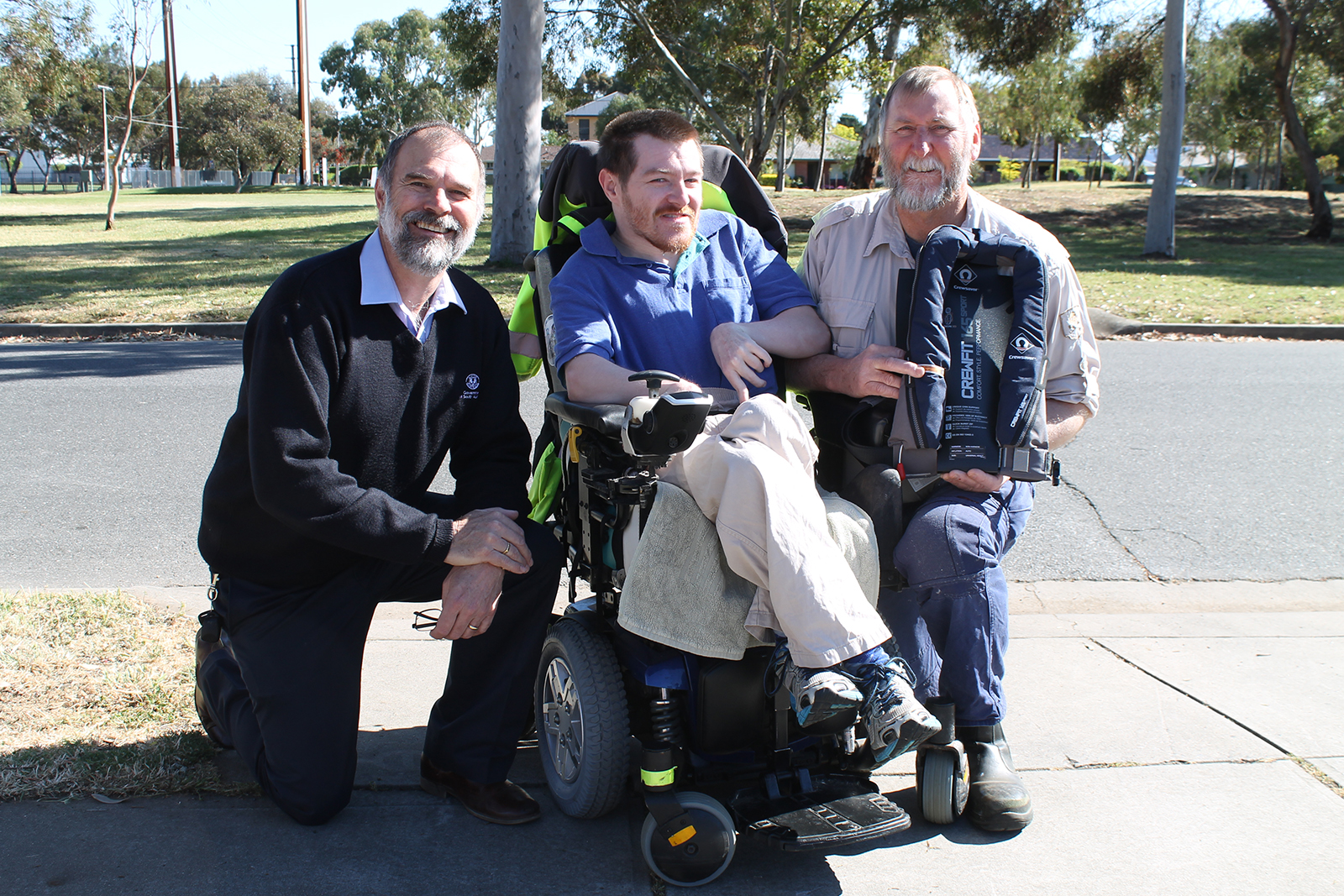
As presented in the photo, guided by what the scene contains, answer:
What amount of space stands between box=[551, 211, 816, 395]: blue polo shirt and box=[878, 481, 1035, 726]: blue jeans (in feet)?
2.14

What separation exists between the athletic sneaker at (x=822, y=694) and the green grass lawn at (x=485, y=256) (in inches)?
360

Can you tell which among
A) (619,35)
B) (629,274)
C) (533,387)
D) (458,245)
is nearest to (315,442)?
(458,245)

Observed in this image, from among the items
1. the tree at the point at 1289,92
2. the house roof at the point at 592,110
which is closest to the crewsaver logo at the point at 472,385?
the tree at the point at 1289,92

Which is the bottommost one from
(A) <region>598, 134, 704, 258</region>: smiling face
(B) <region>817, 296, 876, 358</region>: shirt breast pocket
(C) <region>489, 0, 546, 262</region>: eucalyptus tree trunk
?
(B) <region>817, 296, 876, 358</region>: shirt breast pocket

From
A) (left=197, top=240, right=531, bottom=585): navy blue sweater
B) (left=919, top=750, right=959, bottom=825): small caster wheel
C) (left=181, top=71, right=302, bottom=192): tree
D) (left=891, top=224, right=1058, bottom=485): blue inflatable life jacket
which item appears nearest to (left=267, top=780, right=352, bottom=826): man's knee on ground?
(left=197, top=240, right=531, bottom=585): navy blue sweater

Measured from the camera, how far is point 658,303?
309 cm

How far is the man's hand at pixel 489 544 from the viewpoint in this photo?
2.59m

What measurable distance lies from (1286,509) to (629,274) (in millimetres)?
3938

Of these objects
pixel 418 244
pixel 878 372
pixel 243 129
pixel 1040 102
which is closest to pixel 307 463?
pixel 418 244

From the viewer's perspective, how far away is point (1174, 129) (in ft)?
57.6

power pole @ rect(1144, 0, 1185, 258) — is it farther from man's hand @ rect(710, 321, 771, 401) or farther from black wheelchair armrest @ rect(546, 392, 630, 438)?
black wheelchair armrest @ rect(546, 392, 630, 438)

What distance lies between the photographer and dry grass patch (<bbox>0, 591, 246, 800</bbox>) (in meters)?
2.71

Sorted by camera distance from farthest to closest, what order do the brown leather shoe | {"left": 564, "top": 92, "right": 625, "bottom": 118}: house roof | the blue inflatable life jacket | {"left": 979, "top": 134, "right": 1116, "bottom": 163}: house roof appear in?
{"left": 979, "top": 134, "right": 1116, "bottom": 163}: house roof < {"left": 564, "top": 92, "right": 625, "bottom": 118}: house roof < the blue inflatable life jacket < the brown leather shoe

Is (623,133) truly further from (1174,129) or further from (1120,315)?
(1174,129)
